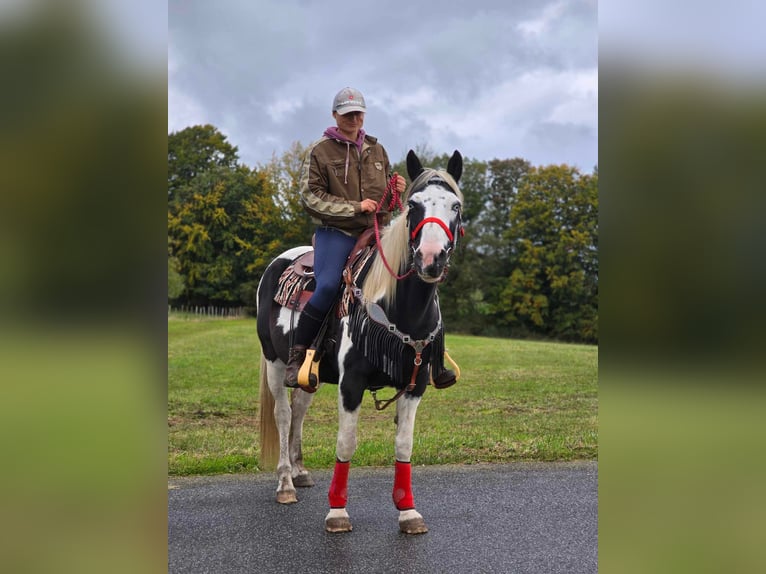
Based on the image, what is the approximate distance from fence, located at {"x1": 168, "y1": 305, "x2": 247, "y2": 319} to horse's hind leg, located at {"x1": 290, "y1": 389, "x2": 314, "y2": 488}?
2321cm

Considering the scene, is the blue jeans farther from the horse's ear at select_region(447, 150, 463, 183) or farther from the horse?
the horse's ear at select_region(447, 150, 463, 183)

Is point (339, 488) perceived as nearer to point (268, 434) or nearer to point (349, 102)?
point (268, 434)

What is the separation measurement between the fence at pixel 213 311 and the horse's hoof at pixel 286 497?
23.8m

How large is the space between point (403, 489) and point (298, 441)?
160 cm

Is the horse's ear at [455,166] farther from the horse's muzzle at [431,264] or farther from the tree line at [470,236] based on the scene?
the tree line at [470,236]

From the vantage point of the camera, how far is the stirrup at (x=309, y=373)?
14.5ft

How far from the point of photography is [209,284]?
27922 millimetres

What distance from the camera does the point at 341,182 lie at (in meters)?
4.62
